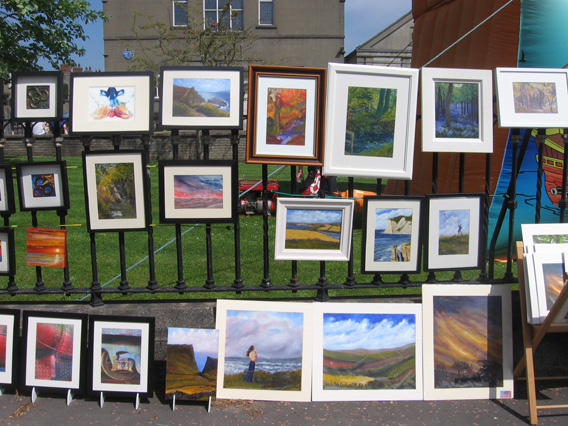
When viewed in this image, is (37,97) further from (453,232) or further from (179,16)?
(179,16)

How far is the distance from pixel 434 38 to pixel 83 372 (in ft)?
20.0

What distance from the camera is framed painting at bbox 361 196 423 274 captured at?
319 centimetres

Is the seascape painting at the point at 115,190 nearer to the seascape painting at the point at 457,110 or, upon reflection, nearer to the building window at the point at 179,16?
the seascape painting at the point at 457,110

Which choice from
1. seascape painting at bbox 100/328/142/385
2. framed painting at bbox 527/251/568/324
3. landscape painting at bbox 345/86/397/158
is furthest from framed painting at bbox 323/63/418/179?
seascape painting at bbox 100/328/142/385

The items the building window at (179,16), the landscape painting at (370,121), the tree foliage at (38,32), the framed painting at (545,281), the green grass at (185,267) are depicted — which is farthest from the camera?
the building window at (179,16)

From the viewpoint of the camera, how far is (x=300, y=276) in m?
5.19

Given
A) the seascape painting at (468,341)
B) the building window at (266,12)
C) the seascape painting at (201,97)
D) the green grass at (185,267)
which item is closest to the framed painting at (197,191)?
the seascape painting at (201,97)

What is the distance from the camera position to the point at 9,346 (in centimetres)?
303

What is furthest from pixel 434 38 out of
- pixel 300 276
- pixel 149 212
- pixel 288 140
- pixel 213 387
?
pixel 213 387

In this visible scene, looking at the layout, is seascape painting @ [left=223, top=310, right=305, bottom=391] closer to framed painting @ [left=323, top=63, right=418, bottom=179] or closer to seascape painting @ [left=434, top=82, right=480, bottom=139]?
framed painting @ [left=323, top=63, right=418, bottom=179]

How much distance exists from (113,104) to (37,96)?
0.49 metres

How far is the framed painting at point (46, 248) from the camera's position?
319 centimetres

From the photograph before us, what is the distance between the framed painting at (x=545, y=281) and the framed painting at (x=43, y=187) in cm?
269

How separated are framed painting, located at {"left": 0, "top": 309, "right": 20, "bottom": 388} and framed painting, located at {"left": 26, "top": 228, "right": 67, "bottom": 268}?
324 millimetres
